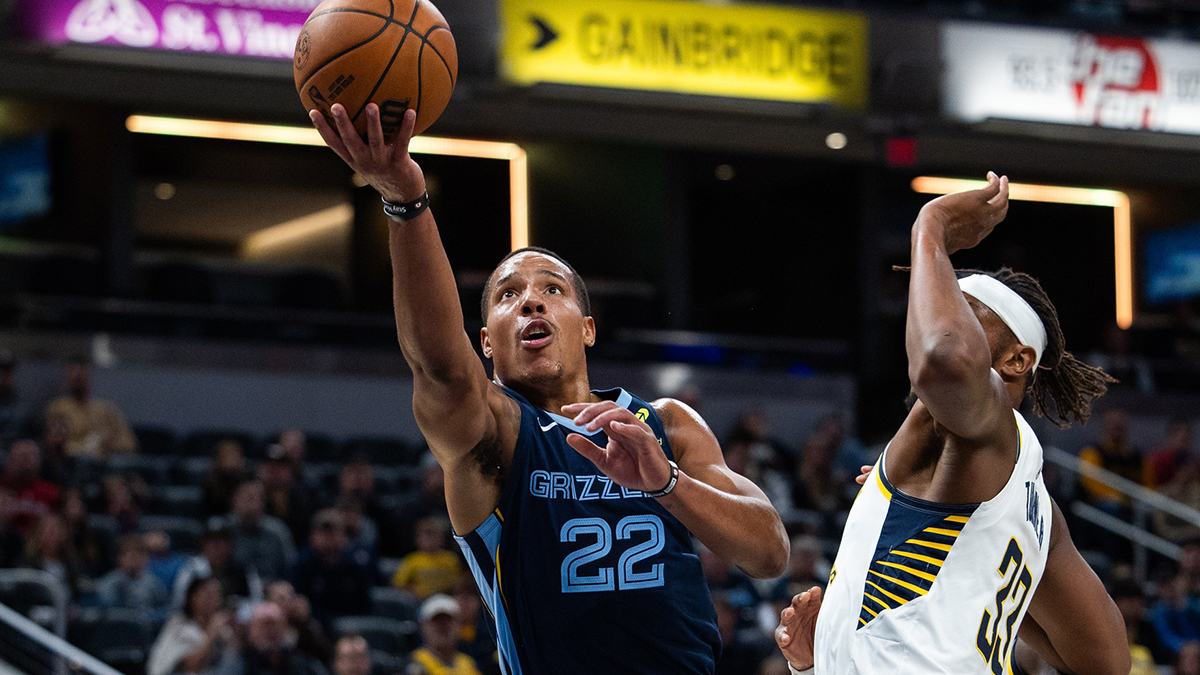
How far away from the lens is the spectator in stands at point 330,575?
10.1 m

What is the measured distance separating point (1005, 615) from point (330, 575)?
7271 mm

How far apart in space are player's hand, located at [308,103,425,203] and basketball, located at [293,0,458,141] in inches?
2.7

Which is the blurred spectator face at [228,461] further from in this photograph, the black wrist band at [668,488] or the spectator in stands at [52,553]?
the black wrist band at [668,488]

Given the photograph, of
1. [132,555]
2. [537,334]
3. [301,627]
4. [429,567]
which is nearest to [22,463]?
[132,555]

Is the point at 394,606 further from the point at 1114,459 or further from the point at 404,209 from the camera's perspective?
the point at 1114,459

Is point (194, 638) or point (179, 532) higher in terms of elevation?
point (194, 638)

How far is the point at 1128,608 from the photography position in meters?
10.8

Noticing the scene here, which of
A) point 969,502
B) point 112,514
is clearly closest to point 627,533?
point 969,502

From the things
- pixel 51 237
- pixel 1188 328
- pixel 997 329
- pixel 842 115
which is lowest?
pixel 1188 328

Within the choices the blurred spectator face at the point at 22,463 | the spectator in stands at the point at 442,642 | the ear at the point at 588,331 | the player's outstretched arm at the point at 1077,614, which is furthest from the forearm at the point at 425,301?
the blurred spectator face at the point at 22,463

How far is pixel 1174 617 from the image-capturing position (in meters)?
11.5

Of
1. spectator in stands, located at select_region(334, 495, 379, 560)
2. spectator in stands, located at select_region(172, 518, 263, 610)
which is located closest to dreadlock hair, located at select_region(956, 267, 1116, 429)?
spectator in stands, located at select_region(172, 518, 263, 610)

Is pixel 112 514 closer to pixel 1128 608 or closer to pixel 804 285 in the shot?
pixel 1128 608

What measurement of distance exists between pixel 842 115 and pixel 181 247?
28.6 ft
